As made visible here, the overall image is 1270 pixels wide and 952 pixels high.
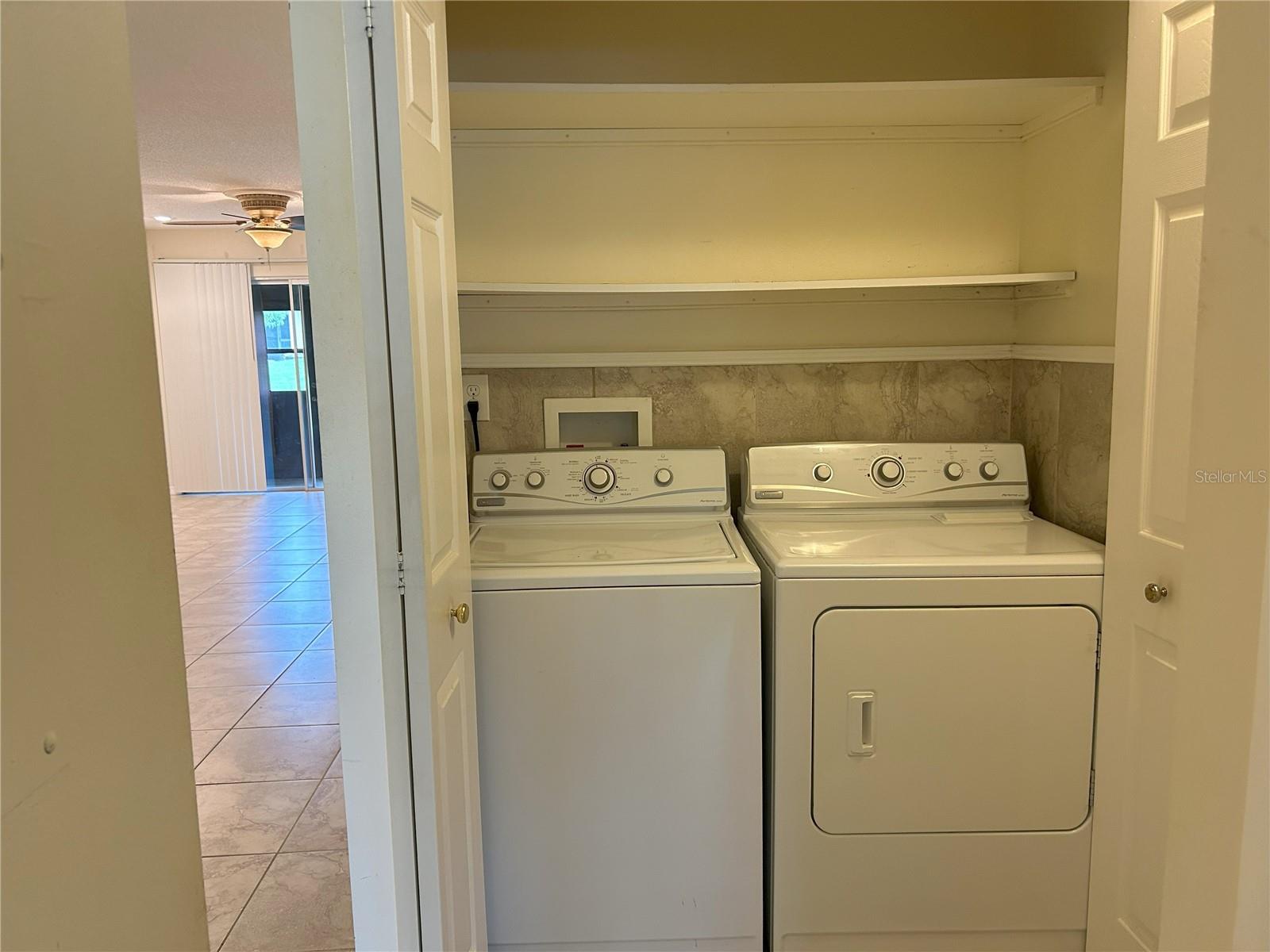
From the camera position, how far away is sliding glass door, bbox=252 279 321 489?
8008 millimetres

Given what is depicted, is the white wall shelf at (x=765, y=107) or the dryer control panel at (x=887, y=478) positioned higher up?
the white wall shelf at (x=765, y=107)

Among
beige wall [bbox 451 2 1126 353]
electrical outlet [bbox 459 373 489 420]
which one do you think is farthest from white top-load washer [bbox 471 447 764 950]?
beige wall [bbox 451 2 1126 353]

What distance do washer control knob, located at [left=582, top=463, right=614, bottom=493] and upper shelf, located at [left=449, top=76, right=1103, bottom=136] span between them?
89 cm

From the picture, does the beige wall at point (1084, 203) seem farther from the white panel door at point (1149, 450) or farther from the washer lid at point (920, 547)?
the washer lid at point (920, 547)

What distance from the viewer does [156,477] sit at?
490 millimetres

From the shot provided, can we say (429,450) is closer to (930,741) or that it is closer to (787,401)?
(930,741)

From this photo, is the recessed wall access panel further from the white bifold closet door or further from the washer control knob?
the white bifold closet door

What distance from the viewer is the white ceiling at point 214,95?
281 cm

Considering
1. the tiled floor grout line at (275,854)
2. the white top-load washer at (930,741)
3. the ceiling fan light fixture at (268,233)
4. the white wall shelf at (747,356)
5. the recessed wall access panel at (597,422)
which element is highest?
the ceiling fan light fixture at (268,233)

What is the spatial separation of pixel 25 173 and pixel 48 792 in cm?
26

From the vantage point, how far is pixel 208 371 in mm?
7922

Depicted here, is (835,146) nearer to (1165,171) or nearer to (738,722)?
(1165,171)

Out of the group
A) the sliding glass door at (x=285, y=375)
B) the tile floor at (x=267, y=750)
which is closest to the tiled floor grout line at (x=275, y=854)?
the tile floor at (x=267, y=750)

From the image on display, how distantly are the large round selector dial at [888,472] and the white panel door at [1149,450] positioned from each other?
1.97 ft
